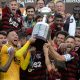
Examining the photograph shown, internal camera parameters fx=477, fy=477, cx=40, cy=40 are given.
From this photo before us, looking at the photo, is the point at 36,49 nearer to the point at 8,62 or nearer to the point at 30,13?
the point at 8,62

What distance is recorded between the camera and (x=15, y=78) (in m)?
8.20

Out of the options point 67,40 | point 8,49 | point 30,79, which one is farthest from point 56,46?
point 8,49

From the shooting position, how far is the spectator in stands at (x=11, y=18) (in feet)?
32.2

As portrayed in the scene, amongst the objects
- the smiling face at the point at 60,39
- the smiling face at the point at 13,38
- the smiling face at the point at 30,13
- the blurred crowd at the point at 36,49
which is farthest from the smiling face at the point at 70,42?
the smiling face at the point at 30,13

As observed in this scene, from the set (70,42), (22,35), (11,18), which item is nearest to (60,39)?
(70,42)

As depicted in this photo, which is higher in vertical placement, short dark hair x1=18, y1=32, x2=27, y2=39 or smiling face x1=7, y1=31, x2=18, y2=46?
smiling face x1=7, y1=31, x2=18, y2=46

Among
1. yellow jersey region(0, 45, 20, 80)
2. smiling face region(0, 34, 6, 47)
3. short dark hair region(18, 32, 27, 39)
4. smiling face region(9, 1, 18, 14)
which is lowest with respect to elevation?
yellow jersey region(0, 45, 20, 80)

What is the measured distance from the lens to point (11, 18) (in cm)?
999

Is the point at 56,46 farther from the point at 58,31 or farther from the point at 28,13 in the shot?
the point at 28,13

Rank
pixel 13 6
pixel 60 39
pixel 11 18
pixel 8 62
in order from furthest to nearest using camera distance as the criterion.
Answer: pixel 13 6 → pixel 11 18 → pixel 60 39 → pixel 8 62

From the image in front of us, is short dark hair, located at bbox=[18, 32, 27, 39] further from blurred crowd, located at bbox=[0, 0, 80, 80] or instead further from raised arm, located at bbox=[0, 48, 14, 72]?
raised arm, located at bbox=[0, 48, 14, 72]

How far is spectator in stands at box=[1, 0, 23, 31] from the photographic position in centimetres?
983

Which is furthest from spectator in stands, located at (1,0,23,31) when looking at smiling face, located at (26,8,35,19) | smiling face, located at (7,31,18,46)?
smiling face, located at (7,31,18,46)

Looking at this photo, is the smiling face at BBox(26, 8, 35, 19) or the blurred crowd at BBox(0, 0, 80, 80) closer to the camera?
the blurred crowd at BBox(0, 0, 80, 80)
